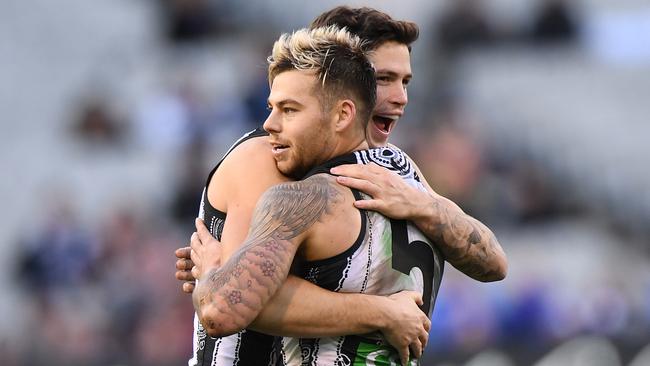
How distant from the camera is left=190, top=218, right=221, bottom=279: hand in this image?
17.1 ft

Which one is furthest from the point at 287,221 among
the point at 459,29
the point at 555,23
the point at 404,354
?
the point at 555,23

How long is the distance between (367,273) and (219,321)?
61cm

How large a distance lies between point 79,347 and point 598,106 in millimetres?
7531

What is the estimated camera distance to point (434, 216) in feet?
17.9

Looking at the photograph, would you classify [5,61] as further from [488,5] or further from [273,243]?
[273,243]

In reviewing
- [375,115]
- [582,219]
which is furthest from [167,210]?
[375,115]

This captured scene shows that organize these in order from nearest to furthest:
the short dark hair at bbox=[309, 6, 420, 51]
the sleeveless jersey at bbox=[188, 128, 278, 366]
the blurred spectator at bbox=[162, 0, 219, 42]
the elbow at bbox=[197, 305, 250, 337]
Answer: the elbow at bbox=[197, 305, 250, 337]
the sleeveless jersey at bbox=[188, 128, 278, 366]
the short dark hair at bbox=[309, 6, 420, 51]
the blurred spectator at bbox=[162, 0, 219, 42]

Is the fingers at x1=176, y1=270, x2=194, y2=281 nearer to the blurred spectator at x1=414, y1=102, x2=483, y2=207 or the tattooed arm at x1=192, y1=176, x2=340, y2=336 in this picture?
the tattooed arm at x1=192, y1=176, x2=340, y2=336

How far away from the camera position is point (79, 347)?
14.1 m

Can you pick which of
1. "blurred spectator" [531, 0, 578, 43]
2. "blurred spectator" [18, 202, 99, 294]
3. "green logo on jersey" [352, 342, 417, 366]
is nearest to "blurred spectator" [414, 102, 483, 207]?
"blurred spectator" [531, 0, 578, 43]

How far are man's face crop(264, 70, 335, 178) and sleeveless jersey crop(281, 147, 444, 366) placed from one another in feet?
0.27

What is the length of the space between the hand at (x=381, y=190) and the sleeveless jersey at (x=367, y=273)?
41 millimetres

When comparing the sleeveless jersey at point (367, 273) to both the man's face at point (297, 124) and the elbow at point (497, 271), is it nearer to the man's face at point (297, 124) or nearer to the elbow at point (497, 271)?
the man's face at point (297, 124)

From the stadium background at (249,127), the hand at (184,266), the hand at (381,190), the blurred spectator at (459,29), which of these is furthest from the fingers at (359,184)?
the blurred spectator at (459,29)
